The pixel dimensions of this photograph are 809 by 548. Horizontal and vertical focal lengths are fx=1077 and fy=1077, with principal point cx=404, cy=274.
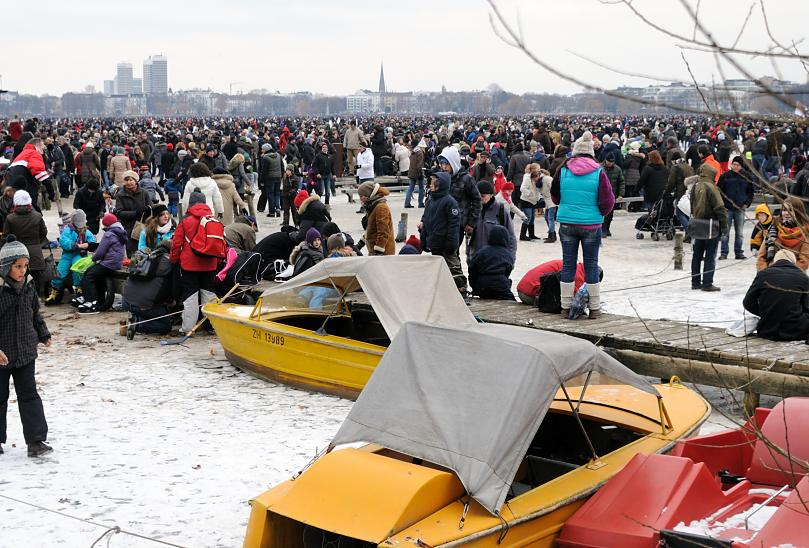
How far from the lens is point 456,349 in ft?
19.4

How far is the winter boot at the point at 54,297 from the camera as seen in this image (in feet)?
43.7

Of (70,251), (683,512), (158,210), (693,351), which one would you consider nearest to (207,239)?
(158,210)

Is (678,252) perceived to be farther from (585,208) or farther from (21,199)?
(21,199)

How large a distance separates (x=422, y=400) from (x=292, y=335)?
3756 mm

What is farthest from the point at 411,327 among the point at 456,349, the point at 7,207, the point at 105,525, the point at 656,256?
the point at 656,256

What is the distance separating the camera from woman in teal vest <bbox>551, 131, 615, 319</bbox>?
9953 mm

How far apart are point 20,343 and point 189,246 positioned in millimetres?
3747

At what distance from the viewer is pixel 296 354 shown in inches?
370

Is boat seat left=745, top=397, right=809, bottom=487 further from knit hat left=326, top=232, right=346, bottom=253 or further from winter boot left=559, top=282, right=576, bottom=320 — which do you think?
knit hat left=326, top=232, right=346, bottom=253

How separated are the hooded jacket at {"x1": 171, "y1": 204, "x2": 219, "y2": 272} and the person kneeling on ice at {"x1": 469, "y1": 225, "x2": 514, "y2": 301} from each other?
8.99ft

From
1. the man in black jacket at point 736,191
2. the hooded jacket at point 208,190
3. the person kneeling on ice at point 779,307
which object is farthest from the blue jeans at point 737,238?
the hooded jacket at point 208,190

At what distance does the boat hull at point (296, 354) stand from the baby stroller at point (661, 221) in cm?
959

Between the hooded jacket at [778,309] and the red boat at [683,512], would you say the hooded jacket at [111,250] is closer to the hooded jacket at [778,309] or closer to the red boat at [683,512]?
the hooded jacket at [778,309]

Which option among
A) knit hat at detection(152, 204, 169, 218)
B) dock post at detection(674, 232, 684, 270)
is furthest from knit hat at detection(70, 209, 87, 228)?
dock post at detection(674, 232, 684, 270)
